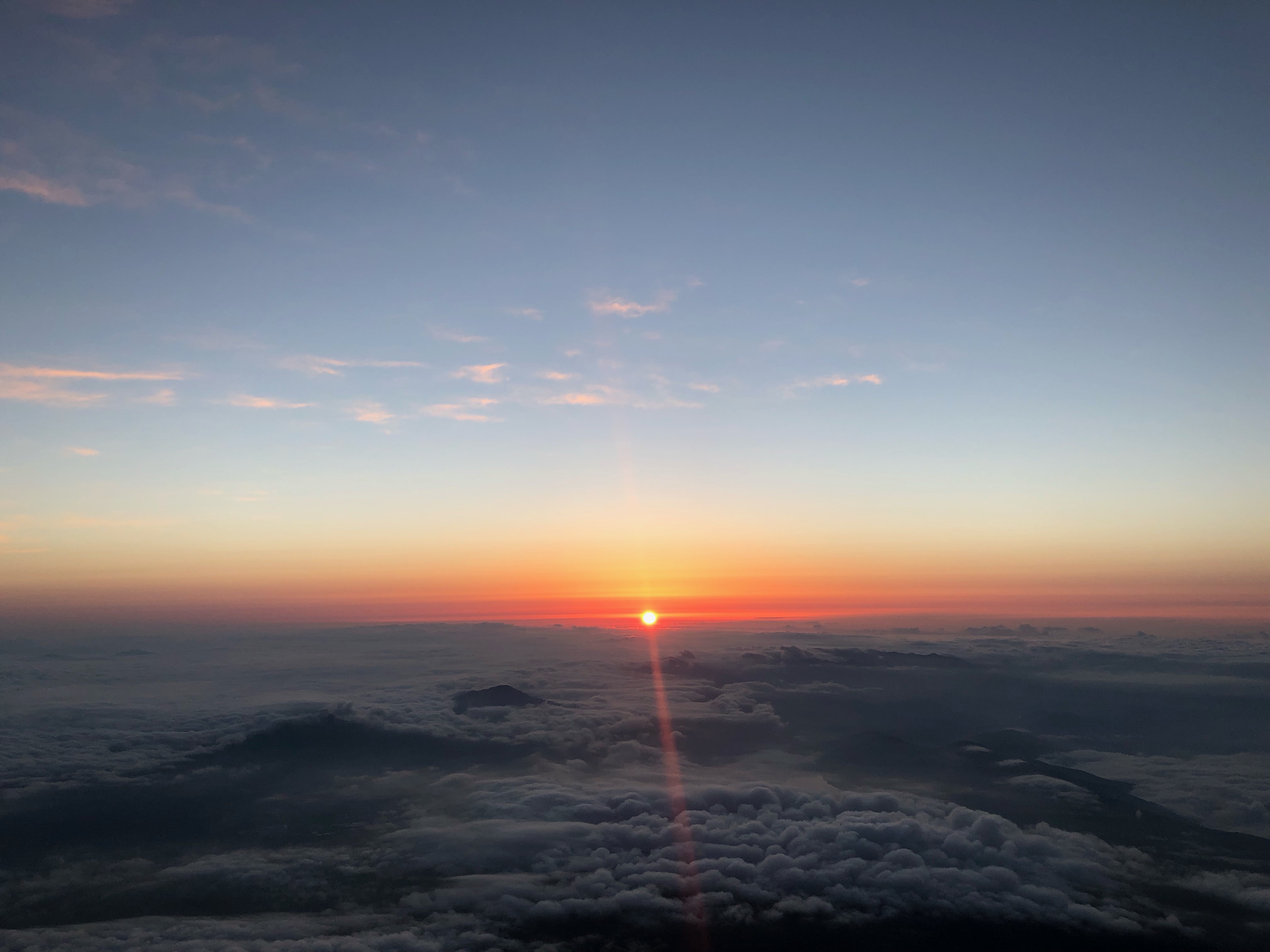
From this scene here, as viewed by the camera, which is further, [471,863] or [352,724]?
[352,724]

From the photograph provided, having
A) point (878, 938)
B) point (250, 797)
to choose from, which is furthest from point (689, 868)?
point (250, 797)

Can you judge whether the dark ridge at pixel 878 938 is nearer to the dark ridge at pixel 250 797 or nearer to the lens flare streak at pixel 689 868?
the lens flare streak at pixel 689 868

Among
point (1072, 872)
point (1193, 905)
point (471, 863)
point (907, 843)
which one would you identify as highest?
point (471, 863)

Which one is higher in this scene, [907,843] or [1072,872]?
[907,843]

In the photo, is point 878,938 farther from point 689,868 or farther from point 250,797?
point 250,797

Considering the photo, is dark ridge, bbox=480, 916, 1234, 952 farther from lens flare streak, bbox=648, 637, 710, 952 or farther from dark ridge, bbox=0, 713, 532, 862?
dark ridge, bbox=0, 713, 532, 862

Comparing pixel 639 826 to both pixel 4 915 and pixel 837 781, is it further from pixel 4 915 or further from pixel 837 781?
pixel 4 915

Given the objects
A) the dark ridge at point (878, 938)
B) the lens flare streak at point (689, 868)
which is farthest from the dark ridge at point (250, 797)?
the lens flare streak at point (689, 868)

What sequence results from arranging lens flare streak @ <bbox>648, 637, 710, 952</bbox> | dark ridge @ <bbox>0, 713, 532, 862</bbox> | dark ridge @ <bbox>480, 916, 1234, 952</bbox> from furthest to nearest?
dark ridge @ <bbox>0, 713, 532, 862</bbox> < lens flare streak @ <bbox>648, 637, 710, 952</bbox> < dark ridge @ <bbox>480, 916, 1234, 952</bbox>

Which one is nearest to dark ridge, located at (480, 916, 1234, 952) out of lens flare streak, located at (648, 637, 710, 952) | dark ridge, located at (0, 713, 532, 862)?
lens flare streak, located at (648, 637, 710, 952)

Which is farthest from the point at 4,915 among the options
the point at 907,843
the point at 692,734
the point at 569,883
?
the point at 692,734

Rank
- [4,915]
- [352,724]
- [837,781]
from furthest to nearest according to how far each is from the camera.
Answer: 1. [352,724]
2. [837,781]
3. [4,915]
